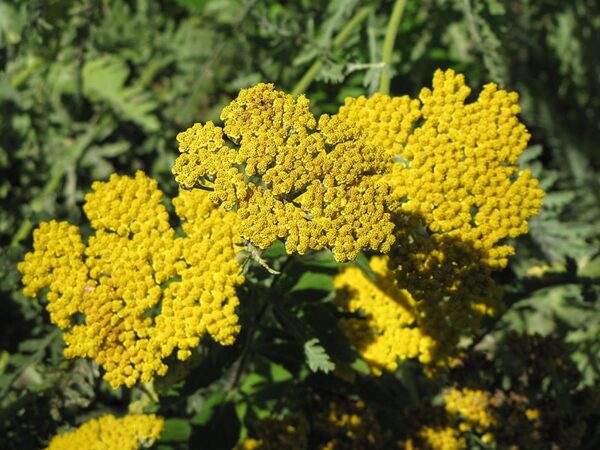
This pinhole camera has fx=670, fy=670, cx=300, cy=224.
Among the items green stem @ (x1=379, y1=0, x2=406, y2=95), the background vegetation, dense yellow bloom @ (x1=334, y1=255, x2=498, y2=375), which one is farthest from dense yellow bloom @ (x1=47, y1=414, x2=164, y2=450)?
green stem @ (x1=379, y1=0, x2=406, y2=95)

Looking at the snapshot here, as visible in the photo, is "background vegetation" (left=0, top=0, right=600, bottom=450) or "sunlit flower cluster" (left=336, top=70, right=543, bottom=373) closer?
"sunlit flower cluster" (left=336, top=70, right=543, bottom=373)

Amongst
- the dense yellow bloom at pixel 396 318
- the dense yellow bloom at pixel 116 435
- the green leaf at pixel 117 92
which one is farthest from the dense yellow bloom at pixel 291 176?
the green leaf at pixel 117 92

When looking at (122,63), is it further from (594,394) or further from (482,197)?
(594,394)

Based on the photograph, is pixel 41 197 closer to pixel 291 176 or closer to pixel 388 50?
pixel 388 50

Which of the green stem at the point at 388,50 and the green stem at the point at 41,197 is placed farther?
the green stem at the point at 41,197

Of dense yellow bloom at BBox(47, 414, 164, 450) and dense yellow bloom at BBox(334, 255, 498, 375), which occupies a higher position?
dense yellow bloom at BBox(334, 255, 498, 375)

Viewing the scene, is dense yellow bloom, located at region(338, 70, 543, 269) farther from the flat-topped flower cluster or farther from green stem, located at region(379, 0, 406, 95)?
green stem, located at region(379, 0, 406, 95)

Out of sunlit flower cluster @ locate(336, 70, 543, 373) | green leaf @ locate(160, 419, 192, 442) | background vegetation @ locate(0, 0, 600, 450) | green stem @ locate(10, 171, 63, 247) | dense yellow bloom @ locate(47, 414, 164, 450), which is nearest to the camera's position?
sunlit flower cluster @ locate(336, 70, 543, 373)

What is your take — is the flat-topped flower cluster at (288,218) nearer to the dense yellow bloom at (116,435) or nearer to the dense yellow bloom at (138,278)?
the dense yellow bloom at (138,278)
